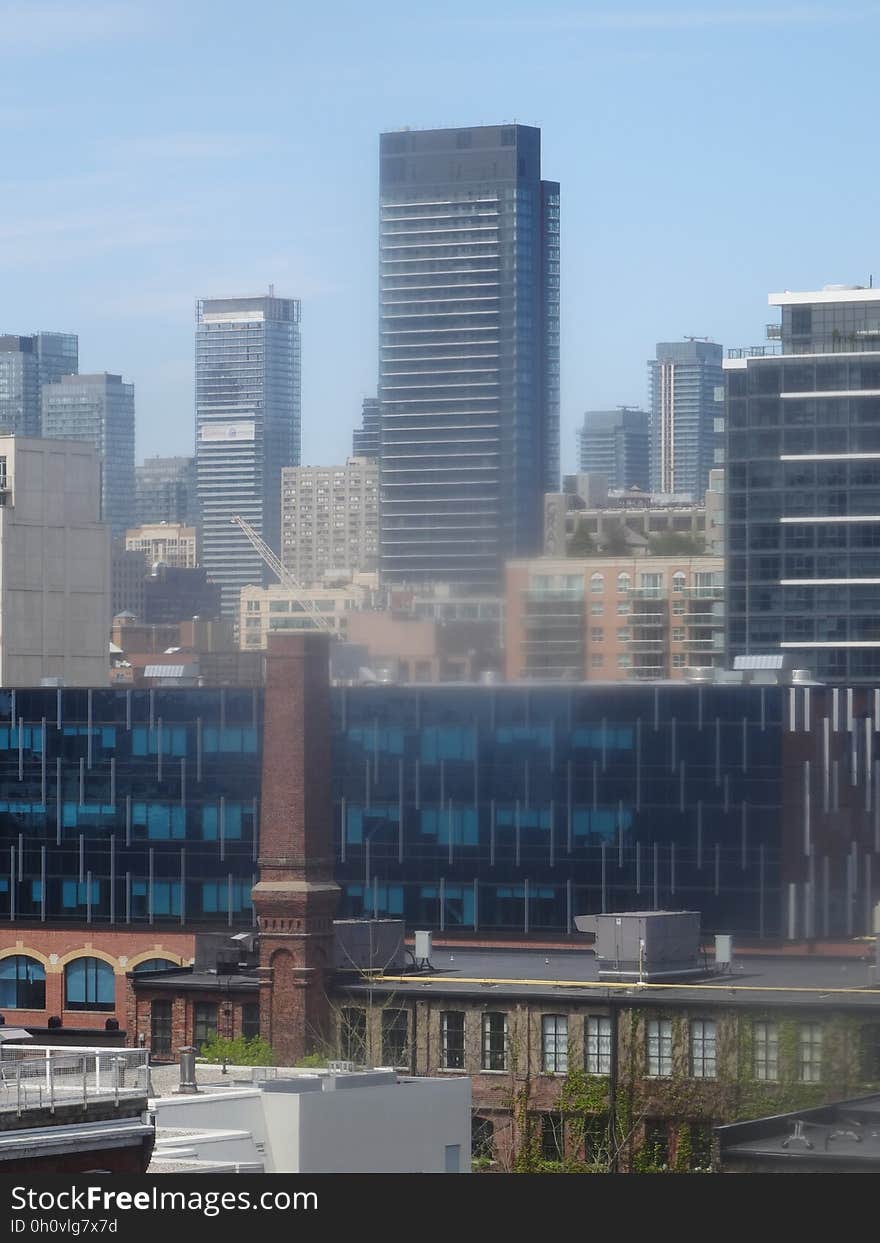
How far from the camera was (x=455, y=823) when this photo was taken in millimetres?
Result: 114125

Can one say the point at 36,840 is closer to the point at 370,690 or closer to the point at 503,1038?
the point at 370,690

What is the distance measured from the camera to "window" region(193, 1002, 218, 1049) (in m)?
93.4

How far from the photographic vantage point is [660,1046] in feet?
272

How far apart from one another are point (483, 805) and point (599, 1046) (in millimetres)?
30812

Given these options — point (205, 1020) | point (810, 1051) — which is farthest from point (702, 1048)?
point (205, 1020)

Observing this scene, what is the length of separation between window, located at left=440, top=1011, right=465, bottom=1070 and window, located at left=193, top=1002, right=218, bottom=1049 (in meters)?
10.7

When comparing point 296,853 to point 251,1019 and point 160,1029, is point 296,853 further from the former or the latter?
point 160,1029

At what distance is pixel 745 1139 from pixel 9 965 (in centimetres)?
5913

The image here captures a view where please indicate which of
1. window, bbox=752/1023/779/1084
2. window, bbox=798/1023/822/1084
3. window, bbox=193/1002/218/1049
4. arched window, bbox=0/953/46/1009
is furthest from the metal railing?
arched window, bbox=0/953/46/1009

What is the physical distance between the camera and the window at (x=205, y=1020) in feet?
306

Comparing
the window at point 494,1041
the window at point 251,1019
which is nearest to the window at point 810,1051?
the window at point 494,1041

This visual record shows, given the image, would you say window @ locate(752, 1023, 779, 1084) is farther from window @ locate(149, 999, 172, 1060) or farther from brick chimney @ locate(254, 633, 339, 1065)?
window @ locate(149, 999, 172, 1060)

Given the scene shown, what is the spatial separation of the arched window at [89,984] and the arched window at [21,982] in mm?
1294

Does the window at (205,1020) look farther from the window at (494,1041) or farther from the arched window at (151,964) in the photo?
the arched window at (151,964)
